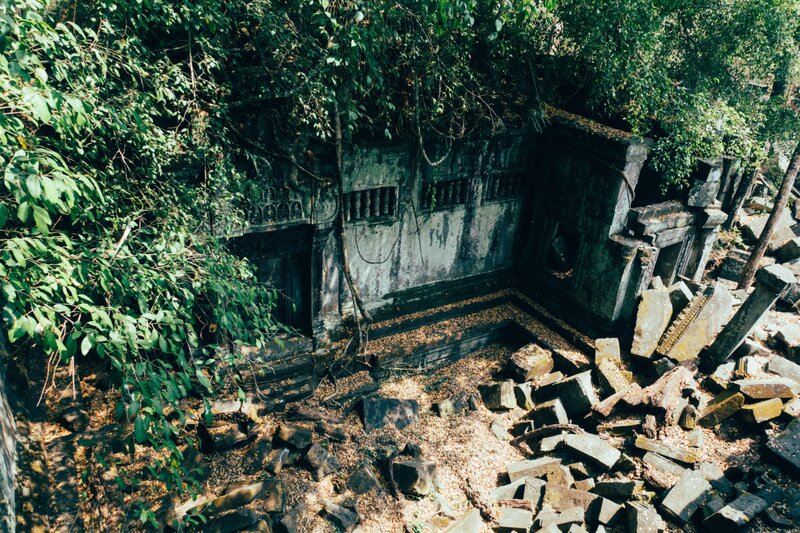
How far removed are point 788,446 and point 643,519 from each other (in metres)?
2.29

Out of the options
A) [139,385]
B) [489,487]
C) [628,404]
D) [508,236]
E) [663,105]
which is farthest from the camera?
[508,236]

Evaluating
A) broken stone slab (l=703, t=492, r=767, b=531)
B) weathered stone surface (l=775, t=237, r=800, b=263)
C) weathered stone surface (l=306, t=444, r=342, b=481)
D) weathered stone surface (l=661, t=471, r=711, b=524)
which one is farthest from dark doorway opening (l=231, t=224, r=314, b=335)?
weathered stone surface (l=775, t=237, r=800, b=263)

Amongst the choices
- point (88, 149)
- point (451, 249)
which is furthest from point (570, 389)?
point (88, 149)

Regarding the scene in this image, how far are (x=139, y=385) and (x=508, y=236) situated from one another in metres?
7.14

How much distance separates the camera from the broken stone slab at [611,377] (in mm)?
7957

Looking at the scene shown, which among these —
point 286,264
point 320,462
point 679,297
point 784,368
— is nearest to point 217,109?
point 286,264

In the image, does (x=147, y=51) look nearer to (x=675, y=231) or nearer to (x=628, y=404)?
(x=628, y=404)

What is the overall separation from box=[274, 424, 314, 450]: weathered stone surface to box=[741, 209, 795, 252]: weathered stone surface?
10.9 metres

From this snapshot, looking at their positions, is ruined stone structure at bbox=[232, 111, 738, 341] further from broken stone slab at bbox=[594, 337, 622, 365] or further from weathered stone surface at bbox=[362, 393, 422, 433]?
weathered stone surface at bbox=[362, 393, 422, 433]

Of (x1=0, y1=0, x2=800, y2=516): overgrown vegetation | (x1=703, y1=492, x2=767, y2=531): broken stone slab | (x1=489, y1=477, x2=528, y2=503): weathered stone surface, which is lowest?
(x1=489, y1=477, x2=528, y2=503): weathered stone surface

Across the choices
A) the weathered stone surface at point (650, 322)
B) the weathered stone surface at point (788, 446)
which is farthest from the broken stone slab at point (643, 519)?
the weathered stone surface at point (650, 322)

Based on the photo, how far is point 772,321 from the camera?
9.91 meters

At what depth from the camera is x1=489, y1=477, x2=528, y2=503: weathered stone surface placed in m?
6.61

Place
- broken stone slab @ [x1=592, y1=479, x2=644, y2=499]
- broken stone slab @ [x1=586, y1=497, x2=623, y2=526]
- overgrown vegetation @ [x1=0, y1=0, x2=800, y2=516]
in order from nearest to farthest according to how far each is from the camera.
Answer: overgrown vegetation @ [x1=0, y1=0, x2=800, y2=516] < broken stone slab @ [x1=586, y1=497, x2=623, y2=526] < broken stone slab @ [x1=592, y1=479, x2=644, y2=499]
